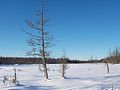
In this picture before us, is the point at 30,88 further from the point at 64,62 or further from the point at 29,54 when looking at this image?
the point at 64,62

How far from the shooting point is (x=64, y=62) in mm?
33875

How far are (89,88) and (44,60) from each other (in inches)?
368

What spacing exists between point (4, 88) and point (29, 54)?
28.7 feet

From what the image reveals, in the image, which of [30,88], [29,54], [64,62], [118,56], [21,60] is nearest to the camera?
[30,88]

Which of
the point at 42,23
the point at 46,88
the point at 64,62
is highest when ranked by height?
the point at 42,23

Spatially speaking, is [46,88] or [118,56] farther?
[118,56]

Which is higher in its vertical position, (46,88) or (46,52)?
(46,52)

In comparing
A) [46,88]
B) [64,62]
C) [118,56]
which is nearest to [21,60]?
[118,56]

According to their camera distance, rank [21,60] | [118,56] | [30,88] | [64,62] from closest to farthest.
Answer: [30,88]
[64,62]
[118,56]
[21,60]

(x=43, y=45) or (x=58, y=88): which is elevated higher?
(x=43, y=45)

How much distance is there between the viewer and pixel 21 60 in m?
171

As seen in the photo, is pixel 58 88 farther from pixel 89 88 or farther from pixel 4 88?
pixel 4 88

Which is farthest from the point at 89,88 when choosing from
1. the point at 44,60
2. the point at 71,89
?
the point at 44,60

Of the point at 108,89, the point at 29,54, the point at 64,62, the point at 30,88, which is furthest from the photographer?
the point at 64,62
